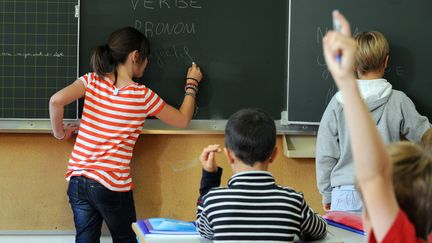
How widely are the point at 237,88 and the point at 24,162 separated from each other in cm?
136

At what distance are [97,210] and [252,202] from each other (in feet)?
5.67

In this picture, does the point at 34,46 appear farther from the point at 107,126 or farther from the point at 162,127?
the point at 162,127

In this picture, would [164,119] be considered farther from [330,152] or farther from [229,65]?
[330,152]

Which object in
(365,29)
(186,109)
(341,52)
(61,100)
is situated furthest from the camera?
(365,29)

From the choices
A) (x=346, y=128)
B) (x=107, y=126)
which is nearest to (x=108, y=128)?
(x=107, y=126)

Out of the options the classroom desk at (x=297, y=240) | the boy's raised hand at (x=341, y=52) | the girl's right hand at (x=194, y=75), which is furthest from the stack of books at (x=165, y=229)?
the girl's right hand at (x=194, y=75)

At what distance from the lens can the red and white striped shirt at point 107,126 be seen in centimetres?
380

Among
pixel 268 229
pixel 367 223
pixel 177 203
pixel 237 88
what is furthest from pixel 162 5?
pixel 367 223

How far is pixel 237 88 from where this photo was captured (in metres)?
4.21

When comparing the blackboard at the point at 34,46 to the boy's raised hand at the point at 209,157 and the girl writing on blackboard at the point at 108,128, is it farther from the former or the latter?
the boy's raised hand at the point at 209,157

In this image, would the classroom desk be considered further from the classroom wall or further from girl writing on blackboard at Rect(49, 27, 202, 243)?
the classroom wall

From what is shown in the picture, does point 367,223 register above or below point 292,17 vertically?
below

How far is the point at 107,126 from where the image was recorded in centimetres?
382

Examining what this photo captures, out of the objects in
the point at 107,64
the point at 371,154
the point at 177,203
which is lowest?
the point at 177,203
